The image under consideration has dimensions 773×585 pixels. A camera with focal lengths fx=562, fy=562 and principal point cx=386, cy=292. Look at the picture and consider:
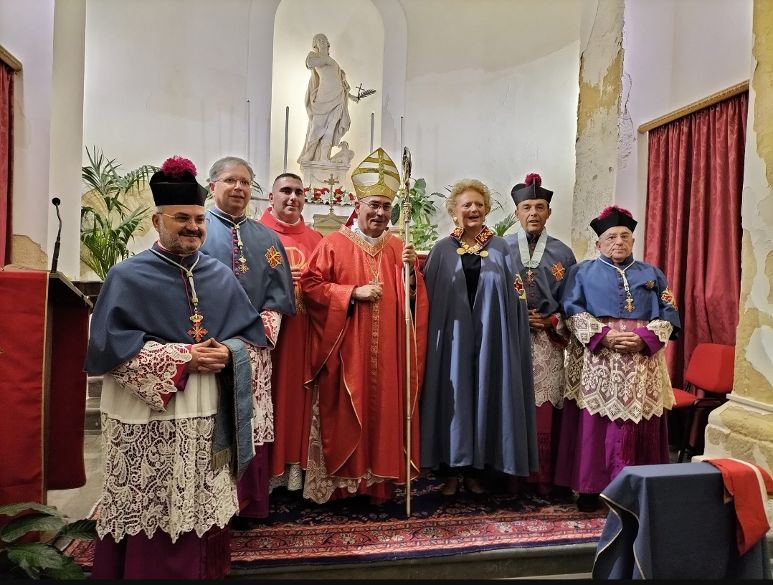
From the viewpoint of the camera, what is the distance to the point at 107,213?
269 inches

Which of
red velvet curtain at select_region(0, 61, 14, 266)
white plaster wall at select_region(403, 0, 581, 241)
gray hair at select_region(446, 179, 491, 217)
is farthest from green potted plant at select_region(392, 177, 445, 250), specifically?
red velvet curtain at select_region(0, 61, 14, 266)

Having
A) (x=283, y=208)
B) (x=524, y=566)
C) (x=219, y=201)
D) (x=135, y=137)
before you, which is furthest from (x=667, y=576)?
(x=135, y=137)

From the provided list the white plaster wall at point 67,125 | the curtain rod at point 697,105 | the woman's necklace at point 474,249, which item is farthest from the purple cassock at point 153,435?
the curtain rod at point 697,105

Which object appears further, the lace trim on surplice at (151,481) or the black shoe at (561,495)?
the black shoe at (561,495)

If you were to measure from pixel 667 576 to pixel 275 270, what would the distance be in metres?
2.23

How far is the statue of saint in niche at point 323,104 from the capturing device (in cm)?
789

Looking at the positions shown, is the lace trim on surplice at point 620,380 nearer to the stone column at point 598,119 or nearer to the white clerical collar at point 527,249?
the white clerical collar at point 527,249

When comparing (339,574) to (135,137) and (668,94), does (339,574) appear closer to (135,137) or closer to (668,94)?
(668,94)

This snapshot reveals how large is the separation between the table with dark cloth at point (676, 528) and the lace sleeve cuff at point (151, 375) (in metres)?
1.71

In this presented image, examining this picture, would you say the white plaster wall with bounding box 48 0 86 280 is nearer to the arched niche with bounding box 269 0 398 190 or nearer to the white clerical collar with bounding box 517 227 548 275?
the arched niche with bounding box 269 0 398 190

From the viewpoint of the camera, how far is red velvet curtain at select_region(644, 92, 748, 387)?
5.01 metres

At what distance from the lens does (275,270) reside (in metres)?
3.03

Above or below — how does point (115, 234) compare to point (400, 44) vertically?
below

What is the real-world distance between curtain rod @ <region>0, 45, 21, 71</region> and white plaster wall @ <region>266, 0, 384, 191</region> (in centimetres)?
359
